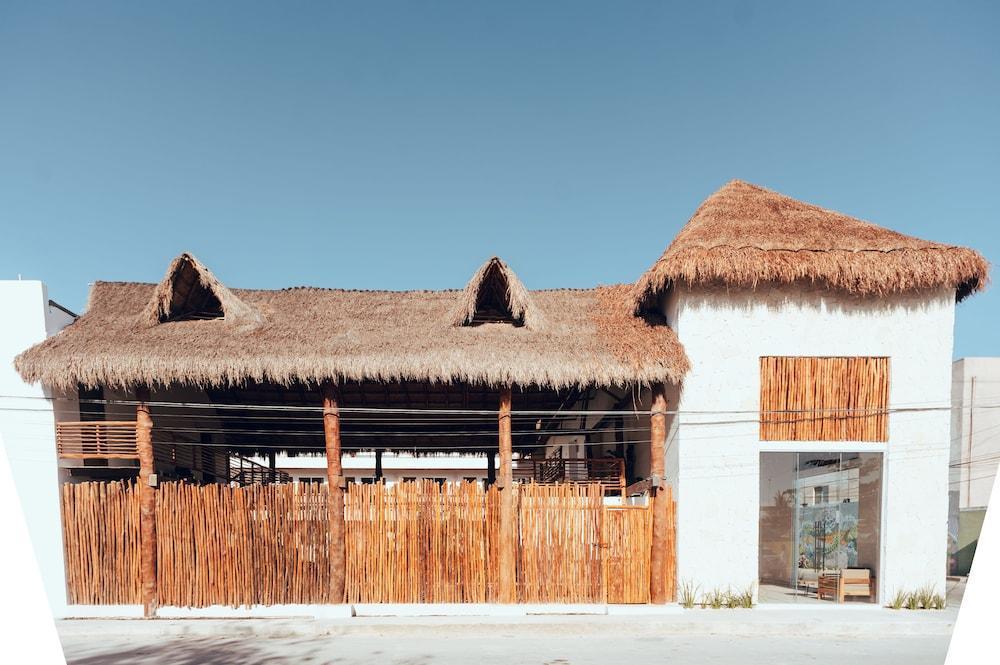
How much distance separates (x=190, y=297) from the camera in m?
7.72

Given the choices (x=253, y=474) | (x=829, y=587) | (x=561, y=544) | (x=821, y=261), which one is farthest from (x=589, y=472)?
(x=253, y=474)

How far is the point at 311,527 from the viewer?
6.85m

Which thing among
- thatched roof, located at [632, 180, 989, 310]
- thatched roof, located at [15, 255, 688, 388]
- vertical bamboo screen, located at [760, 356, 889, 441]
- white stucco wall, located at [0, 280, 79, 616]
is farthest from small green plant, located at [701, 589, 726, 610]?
white stucco wall, located at [0, 280, 79, 616]

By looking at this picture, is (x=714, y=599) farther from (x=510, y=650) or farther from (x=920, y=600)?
(x=510, y=650)

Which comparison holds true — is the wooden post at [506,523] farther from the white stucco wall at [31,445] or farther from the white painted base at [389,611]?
the white stucco wall at [31,445]

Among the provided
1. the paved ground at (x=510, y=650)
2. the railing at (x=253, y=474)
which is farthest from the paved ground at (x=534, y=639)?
the railing at (x=253, y=474)

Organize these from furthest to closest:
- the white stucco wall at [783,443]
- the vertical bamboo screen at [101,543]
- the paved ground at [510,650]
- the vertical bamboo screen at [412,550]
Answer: the white stucco wall at [783,443] → the vertical bamboo screen at [412,550] → the vertical bamboo screen at [101,543] → the paved ground at [510,650]

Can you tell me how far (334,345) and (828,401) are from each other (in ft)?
19.5

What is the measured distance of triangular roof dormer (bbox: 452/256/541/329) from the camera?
289 inches

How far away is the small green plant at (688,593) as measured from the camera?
22.4 feet

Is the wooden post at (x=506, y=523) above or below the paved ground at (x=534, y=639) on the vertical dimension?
above

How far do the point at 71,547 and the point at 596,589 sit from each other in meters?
6.09

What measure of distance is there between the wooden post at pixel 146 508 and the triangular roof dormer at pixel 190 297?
124 cm

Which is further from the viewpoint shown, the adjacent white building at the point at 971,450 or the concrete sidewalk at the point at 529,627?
the adjacent white building at the point at 971,450
